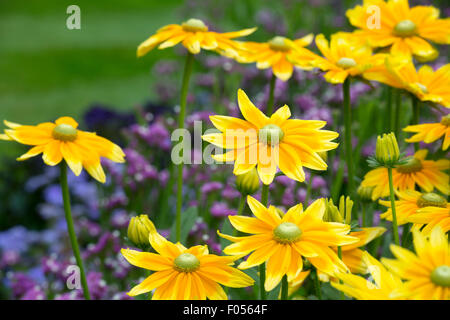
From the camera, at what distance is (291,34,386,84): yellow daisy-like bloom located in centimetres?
98

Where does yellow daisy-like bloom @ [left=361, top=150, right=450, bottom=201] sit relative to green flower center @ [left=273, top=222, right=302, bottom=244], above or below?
above

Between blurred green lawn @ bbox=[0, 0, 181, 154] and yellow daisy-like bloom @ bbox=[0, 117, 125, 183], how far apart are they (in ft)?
7.68

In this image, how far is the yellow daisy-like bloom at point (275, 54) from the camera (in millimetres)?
1100

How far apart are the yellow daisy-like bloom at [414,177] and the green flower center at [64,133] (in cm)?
47

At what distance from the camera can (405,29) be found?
44.1 inches

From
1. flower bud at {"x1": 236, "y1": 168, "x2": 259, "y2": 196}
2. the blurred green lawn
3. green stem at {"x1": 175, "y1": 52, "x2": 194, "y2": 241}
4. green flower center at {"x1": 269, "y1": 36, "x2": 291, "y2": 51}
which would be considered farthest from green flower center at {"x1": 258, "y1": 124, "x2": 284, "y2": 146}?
the blurred green lawn

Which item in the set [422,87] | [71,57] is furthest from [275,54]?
[71,57]

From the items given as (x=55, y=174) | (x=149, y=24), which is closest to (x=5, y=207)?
(x=55, y=174)

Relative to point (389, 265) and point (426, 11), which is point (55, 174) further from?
point (389, 265)

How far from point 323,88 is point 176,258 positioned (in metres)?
1.58

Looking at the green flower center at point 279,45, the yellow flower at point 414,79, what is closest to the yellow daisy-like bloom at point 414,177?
the yellow flower at point 414,79

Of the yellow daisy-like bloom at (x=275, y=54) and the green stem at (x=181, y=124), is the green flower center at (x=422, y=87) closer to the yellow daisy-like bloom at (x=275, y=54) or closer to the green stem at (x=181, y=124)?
the yellow daisy-like bloom at (x=275, y=54)

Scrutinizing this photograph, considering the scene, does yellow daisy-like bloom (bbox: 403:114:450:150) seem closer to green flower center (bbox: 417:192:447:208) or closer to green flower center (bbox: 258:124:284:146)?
green flower center (bbox: 417:192:447:208)
